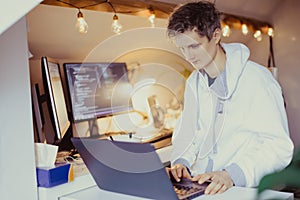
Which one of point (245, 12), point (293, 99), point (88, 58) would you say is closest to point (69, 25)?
point (88, 58)

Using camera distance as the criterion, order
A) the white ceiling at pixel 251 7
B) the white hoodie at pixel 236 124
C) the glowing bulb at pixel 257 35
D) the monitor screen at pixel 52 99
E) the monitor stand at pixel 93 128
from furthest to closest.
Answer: the glowing bulb at pixel 257 35
the white ceiling at pixel 251 7
the monitor stand at pixel 93 128
the monitor screen at pixel 52 99
the white hoodie at pixel 236 124

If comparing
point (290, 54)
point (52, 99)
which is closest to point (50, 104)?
point (52, 99)

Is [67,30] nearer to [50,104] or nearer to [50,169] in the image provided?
[50,104]

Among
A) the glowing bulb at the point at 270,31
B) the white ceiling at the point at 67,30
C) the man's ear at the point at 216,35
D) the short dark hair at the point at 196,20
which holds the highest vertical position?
the glowing bulb at the point at 270,31

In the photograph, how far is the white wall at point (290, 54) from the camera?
4.68 metres

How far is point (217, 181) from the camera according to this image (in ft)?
4.42

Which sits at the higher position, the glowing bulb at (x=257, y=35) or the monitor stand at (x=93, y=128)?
the glowing bulb at (x=257, y=35)

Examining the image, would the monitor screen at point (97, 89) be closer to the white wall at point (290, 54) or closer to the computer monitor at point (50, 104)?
the computer monitor at point (50, 104)

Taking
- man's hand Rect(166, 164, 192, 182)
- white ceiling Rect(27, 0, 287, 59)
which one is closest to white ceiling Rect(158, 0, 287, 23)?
white ceiling Rect(27, 0, 287, 59)

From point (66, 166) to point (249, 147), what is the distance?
71 cm

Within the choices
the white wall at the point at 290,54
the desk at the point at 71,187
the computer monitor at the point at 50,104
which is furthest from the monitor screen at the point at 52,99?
the white wall at the point at 290,54

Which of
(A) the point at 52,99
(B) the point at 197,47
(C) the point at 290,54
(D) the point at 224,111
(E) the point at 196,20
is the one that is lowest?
(D) the point at 224,111

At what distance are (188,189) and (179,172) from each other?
20 centimetres

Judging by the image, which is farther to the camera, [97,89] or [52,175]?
[97,89]
